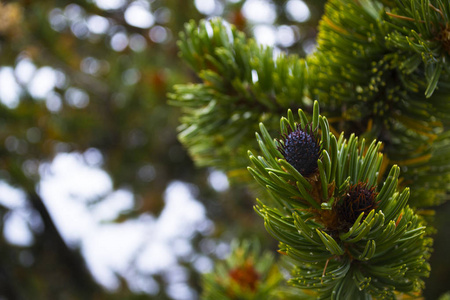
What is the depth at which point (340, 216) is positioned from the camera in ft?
1.19

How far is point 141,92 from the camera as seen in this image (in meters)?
1.74

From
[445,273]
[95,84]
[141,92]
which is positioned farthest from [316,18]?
[445,273]

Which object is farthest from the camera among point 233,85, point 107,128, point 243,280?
point 107,128

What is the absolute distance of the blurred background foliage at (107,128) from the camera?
1.42m

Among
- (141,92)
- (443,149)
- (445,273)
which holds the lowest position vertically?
(445,273)

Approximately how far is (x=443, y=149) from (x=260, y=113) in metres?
0.23

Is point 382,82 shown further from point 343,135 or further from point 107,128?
point 107,128

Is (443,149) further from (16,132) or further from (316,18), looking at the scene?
(16,132)

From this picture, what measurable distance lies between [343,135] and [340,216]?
0.10 metres

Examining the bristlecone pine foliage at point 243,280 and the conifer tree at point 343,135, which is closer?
the conifer tree at point 343,135

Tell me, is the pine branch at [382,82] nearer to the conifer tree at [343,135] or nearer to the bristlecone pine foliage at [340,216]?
the conifer tree at [343,135]

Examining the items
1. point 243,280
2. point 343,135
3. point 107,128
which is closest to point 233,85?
point 343,135

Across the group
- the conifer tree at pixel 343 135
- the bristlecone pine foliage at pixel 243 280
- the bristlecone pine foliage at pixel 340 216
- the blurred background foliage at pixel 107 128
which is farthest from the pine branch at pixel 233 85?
the blurred background foliage at pixel 107 128

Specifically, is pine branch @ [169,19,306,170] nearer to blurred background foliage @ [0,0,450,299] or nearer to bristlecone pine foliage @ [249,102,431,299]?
bristlecone pine foliage @ [249,102,431,299]
